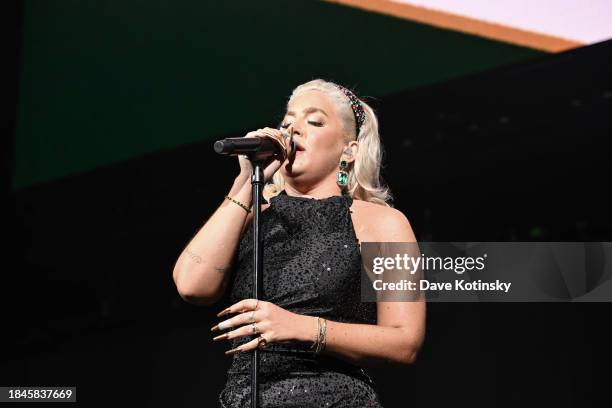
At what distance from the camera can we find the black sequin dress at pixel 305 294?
172cm

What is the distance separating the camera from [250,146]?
1.67 meters

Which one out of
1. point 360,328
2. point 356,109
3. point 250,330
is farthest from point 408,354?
point 356,109

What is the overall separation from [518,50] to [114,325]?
195 centimetres

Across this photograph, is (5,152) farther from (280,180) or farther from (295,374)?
(295,374)

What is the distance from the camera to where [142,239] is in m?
3.76

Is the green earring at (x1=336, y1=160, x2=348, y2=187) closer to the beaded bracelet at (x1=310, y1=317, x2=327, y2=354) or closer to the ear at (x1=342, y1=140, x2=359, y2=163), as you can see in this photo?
the ear at (x1=342, y1=140, x2=359, y2=163)

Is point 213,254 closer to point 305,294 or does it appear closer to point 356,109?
point 305,294

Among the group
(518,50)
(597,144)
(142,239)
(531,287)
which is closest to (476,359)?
(531,287)

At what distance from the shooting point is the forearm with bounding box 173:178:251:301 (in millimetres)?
1823

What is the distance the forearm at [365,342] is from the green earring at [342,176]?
39 cm

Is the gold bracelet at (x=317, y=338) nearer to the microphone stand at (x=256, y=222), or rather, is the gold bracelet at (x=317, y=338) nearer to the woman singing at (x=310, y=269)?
the woman singing at (x=310, y=269)

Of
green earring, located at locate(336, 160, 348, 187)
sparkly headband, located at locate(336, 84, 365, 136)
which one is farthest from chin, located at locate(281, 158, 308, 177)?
sparkly headband, located at locate(336, 84, 365, 136)

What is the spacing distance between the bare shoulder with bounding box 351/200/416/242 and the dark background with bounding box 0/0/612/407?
1.19 m

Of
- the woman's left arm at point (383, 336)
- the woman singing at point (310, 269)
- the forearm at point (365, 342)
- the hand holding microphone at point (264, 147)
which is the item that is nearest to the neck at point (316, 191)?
the woman singing at point (310, 269)
